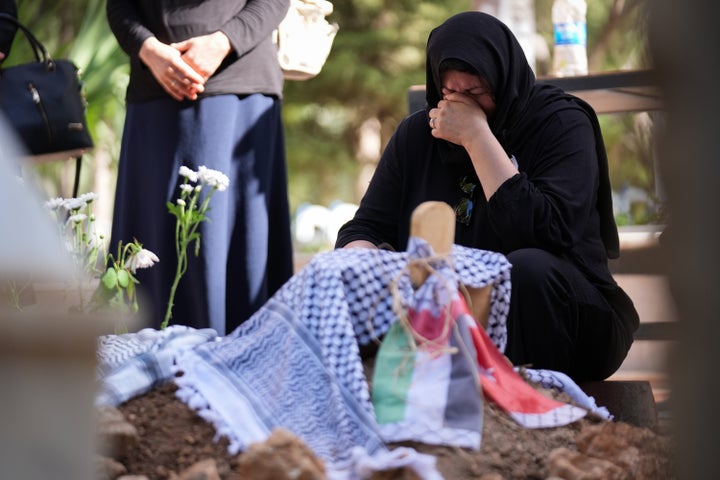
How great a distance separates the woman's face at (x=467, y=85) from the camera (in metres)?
2.90

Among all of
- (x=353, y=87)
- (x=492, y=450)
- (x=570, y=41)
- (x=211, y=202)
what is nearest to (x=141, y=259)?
(x=211, y=202)

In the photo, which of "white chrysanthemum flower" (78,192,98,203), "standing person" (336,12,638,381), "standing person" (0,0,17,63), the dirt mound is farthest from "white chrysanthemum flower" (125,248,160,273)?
"standing person" (0,0,17,63)

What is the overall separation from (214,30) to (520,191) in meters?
1.44

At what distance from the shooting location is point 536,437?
6.88ft

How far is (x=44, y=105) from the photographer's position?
3611 millimetres

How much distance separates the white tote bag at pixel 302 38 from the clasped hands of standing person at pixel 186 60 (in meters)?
0.55

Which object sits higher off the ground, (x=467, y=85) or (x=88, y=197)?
(x=467, y=85)

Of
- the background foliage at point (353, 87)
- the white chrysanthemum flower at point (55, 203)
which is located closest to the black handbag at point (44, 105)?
the white chrysanthemum flower at point (55, 203)

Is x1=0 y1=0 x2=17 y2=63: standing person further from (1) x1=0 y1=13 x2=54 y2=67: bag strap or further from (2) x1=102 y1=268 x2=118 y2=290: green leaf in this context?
(2) x1=102 y1=268 x2=118 y2=290: green leaf

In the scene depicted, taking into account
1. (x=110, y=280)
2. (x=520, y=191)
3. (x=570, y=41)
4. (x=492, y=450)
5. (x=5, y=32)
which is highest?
(x=5, y=32)

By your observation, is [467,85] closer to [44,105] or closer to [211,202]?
[211,202]

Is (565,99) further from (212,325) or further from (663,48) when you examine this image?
(663,48)

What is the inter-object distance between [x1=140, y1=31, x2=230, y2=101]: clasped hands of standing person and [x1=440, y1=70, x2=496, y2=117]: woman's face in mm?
985

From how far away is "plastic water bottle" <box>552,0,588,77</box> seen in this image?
477 centimetres
